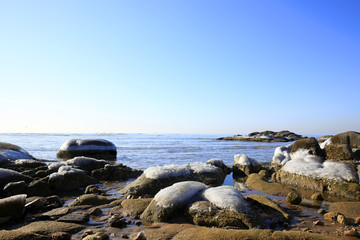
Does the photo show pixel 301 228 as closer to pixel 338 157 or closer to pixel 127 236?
pixel 127 236

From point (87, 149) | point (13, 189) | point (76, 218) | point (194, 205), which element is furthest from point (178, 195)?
point (87, 149)

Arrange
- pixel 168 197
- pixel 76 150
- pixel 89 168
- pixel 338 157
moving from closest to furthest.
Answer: pixel 168 197
pixel 338 157
pixel 89 168
pixel 76 150

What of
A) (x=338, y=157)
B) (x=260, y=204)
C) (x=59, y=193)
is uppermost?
(x=338, y=157)

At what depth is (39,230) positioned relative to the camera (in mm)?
4332

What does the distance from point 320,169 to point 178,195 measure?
599 cm

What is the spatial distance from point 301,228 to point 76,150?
17.7 m

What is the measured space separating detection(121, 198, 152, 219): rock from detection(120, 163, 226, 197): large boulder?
1480 millimetres

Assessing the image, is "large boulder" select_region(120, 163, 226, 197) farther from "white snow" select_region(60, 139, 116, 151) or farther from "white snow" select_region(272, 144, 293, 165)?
"white snow" select_region(60, 139, 116, 151)

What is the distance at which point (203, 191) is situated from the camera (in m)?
5.67

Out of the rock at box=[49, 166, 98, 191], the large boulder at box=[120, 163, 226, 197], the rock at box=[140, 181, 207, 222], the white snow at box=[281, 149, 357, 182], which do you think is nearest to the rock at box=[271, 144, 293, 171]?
the white snow at box=[281, 149, 357, 182]

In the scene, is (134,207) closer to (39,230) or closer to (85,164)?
(39,230)

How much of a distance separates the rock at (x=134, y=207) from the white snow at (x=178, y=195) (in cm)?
44

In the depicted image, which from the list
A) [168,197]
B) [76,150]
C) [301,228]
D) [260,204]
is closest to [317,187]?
[260,204]

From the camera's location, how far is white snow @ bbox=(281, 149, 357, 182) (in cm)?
792
